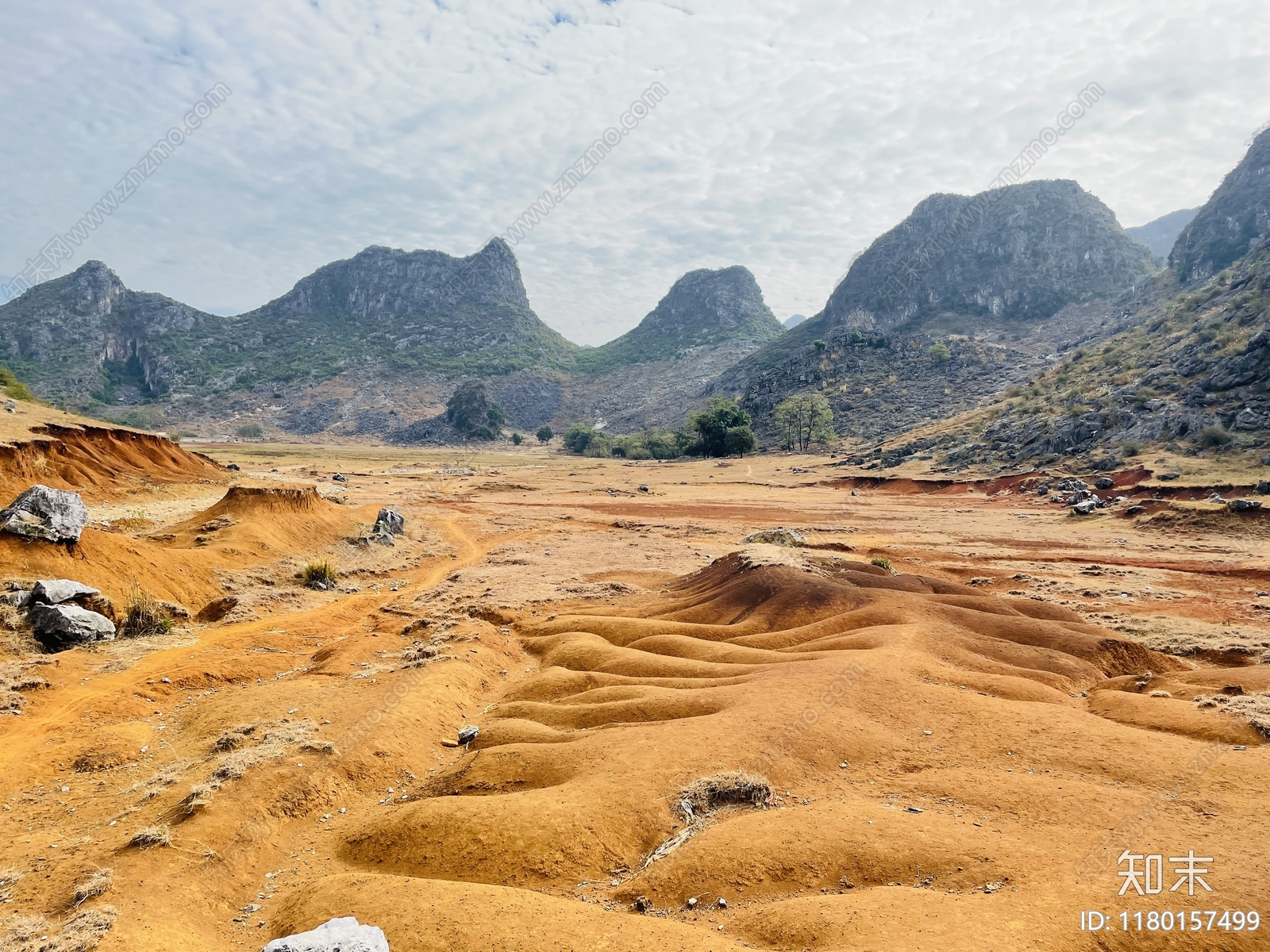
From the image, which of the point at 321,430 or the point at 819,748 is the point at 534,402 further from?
the point at 819,748

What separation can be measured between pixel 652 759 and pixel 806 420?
83.4 metres

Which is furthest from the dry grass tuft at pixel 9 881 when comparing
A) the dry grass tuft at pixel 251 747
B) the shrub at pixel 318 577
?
the shrub at pixel 318 577

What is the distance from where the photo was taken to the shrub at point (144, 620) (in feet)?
48.6

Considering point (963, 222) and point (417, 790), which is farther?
point (963, 222)

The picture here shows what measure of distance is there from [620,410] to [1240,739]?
144062 millimetres

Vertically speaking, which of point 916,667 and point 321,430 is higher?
point 321,430

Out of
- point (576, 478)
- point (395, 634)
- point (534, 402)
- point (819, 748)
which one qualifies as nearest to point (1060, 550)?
point (819, 748)

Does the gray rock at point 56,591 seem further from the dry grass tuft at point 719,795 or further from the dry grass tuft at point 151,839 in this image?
the dry grass tuft at point 719,795

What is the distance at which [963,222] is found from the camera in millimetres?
142250

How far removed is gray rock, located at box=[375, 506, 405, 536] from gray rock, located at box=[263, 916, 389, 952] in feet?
79.2

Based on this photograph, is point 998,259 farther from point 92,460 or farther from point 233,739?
point 233,739

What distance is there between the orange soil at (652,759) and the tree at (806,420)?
2602 inches

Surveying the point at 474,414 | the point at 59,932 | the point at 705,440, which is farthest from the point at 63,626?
the point at 474,414

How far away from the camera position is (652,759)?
8.86m
